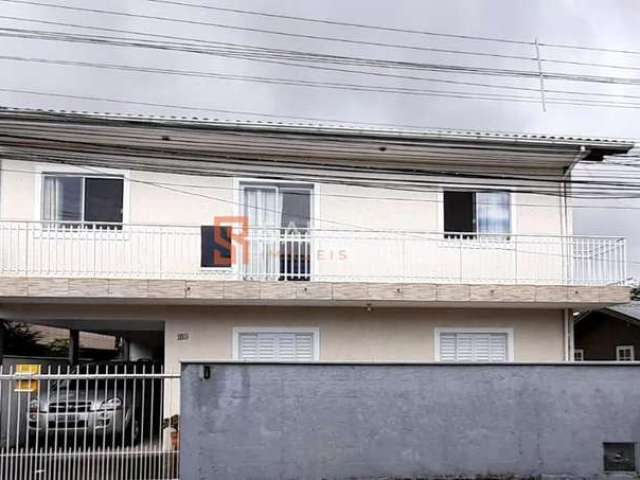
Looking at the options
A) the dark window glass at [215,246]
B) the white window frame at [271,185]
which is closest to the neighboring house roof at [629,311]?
the white window frame at [271,185]

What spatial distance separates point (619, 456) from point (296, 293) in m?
5.61

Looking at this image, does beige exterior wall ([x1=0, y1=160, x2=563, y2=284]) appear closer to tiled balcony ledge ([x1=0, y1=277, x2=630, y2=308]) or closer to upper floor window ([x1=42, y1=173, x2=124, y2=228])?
upper floor window ([x1=42, y1=173, x2=124, y2=228])

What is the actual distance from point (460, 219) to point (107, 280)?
6779 millimetres

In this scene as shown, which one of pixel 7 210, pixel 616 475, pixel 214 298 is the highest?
pixel 7 210

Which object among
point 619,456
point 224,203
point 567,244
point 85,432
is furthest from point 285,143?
point 619,456

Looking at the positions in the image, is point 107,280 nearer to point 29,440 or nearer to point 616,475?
point 29,440

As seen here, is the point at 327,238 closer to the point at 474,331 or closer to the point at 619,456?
the point at 474,331

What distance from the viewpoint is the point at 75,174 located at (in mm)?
13945

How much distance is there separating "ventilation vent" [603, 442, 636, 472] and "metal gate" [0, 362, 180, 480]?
6.11m

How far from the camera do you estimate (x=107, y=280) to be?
12.6 metres

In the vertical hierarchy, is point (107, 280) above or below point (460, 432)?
above

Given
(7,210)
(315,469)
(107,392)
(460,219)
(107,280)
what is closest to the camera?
(315,469)

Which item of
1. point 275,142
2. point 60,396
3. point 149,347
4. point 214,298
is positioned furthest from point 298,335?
point 149,347

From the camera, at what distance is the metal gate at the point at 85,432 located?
9.81 meters
